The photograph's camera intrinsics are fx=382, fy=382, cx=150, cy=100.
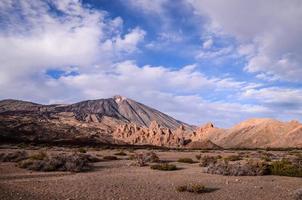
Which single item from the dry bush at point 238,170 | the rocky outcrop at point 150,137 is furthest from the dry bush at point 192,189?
the rocky outcrop at point 150,137

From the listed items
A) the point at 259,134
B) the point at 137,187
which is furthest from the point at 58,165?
the point at 259,134

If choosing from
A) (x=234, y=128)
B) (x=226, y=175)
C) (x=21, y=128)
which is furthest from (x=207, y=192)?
(x=234, y=128)

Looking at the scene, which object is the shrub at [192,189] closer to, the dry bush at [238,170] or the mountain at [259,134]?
the dry bush at [238,170]

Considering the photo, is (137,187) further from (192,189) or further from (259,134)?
(259,134)

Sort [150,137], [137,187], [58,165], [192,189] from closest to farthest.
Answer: [192,189], [137,187], [58,165], [150,137]

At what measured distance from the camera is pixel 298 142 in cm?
11144

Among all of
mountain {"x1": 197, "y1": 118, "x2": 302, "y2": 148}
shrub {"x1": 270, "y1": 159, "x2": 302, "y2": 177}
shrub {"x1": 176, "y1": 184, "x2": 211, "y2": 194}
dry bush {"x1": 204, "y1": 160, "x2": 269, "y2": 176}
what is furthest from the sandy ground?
mountain {"x1": 197, "y1": 118, "x2": 302, "y2": 148}

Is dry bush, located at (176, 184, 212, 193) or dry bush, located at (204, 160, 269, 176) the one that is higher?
dry bush, located at (204, 160, 269, 176)

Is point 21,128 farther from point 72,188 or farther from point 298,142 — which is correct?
point 72,188

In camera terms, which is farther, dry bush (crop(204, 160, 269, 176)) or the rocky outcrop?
the rocky outcrop

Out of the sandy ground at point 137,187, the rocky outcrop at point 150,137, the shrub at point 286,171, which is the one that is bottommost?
the sandy ground at point 137,187

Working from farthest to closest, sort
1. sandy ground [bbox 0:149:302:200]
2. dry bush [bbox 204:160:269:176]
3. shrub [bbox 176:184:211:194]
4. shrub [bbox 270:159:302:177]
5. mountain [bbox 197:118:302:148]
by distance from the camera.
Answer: mountain [bbox 197:118:302:148] < shrub [bbox 270:159:302:177] < dry bush [bbox 204:160:269:176] < shrub [bbox 176:184:211:194] < sandy ground [bbox 0:149:302:200]

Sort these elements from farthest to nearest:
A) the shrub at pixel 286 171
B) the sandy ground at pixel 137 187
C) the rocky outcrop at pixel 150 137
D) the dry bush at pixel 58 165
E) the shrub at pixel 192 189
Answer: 1. the rocky outcrop at pixel 150 137
2. the shrub at pixel 286 171
3. the dry bush at pixel 58 165
4. the shrub at pixel 192 189
5. the sandy ground at pixel 137 187

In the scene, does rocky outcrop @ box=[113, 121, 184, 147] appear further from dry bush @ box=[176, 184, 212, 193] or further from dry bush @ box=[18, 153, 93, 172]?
dry bush @ box=[176, 184, 212, 193]
